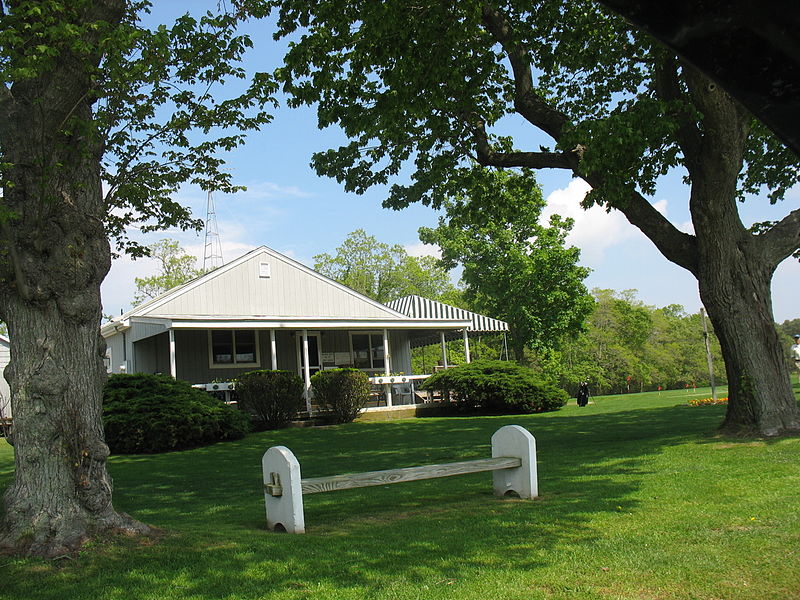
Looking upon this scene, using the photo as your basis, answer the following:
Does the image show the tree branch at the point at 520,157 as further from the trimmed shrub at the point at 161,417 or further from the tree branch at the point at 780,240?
the trimmed shrub at the point at 161,417

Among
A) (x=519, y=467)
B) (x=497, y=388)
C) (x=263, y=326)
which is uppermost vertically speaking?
(x=263, y=326)

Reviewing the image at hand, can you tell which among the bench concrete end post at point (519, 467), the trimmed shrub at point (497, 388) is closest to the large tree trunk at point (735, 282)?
the bench concrete end post at point (519, 467)

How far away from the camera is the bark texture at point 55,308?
5633 mm

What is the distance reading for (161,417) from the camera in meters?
14.3

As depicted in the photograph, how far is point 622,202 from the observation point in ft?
37.0

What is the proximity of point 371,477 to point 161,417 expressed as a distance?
8.75 meters

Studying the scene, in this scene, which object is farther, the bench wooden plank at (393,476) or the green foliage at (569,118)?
the green foliage at (569,118)

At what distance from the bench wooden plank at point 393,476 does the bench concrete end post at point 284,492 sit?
0.40ft

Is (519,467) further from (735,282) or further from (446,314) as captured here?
(446,314)

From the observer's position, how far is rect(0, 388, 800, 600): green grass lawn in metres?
4.71

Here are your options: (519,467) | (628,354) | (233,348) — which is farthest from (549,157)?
(628,354)

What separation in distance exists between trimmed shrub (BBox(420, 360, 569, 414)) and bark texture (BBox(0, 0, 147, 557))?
16.1 m

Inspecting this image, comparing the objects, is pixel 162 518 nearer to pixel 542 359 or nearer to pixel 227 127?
pixel 227 127

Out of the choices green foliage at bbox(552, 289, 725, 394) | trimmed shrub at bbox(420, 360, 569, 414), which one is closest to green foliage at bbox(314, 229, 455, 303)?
green foliage at bbox(552, 289, 725, 394)
